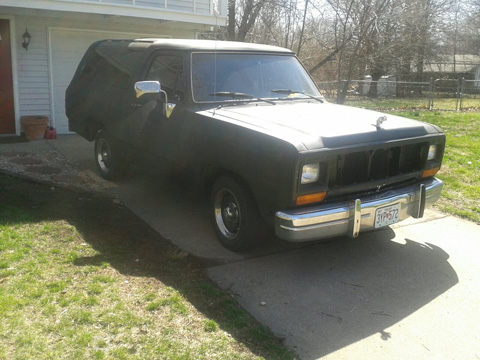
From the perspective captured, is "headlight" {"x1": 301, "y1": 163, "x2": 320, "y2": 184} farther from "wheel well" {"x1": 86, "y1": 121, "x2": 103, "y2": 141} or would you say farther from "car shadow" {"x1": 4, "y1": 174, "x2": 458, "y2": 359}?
"wheel well" {"x1": 86, "y1": 121, "x2": 103, "y2": 141}

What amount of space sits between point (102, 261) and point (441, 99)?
19.4 m

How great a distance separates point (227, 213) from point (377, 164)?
1442 mm

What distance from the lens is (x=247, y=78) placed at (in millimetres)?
5387

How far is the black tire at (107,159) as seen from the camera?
6.60 metres

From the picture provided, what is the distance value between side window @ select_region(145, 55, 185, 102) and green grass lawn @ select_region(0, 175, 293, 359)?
4.78 feet

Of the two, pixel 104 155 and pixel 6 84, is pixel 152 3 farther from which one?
pixel 104 155

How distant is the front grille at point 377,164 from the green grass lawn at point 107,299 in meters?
1.40

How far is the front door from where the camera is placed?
31.8 ft

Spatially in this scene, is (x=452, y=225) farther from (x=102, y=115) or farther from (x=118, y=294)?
(x=102, y=115)

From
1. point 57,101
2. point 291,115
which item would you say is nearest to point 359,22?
point 57,101

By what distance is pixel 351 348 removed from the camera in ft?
10.9

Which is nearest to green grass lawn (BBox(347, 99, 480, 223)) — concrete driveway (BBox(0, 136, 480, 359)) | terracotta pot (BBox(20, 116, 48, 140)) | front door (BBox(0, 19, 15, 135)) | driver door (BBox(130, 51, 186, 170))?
concrete driveway (BBox(0, 136, 480, 359))

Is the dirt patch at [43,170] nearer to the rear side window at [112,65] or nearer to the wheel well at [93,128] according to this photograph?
the wheel well at [93,128]

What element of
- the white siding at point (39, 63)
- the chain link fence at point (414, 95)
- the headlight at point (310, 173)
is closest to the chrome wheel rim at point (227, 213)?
the headlight at point (310, 173)
